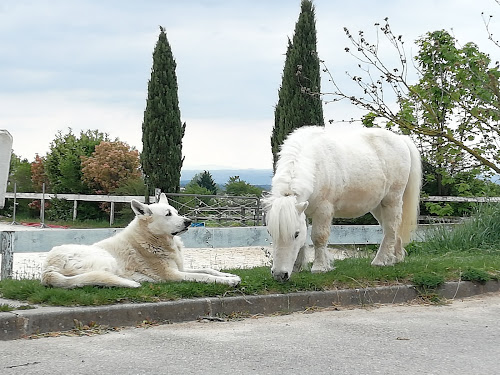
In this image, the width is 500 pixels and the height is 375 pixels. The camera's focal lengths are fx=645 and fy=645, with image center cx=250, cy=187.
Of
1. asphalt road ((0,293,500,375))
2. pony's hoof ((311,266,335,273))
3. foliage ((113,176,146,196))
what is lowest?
asphalt road ((0,293,500,375))

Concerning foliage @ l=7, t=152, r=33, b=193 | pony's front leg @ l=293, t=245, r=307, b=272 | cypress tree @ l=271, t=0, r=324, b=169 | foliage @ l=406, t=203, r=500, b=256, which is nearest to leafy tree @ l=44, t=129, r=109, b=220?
foliage @ l=7, t=152, r=33, b=193

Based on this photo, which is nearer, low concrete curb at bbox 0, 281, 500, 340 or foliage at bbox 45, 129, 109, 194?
low concrete curb at bbox 0, 281, 500, 340

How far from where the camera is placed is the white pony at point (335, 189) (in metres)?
7.34

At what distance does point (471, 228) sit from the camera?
13.0 meters

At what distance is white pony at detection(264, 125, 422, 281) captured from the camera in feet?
24.1

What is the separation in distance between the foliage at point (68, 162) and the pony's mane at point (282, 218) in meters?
25.7

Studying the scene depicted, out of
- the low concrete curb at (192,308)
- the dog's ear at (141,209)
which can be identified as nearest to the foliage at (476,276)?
the low concrete curb at (192,308)

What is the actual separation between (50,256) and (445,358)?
4078 millimetres

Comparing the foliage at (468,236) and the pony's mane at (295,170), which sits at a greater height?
the pony's mane at (295,170)

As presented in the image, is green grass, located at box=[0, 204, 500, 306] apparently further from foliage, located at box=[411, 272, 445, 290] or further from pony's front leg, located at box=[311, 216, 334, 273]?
pony's front leg, located at box=[311, 216, 334, 273]

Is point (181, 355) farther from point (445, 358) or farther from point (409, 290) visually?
point (409, 290)

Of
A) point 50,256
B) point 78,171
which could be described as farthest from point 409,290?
point 78,171

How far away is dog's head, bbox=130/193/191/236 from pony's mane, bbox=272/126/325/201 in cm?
122

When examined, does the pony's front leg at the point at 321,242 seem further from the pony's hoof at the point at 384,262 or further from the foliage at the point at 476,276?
the foliage at the point at 476,276
